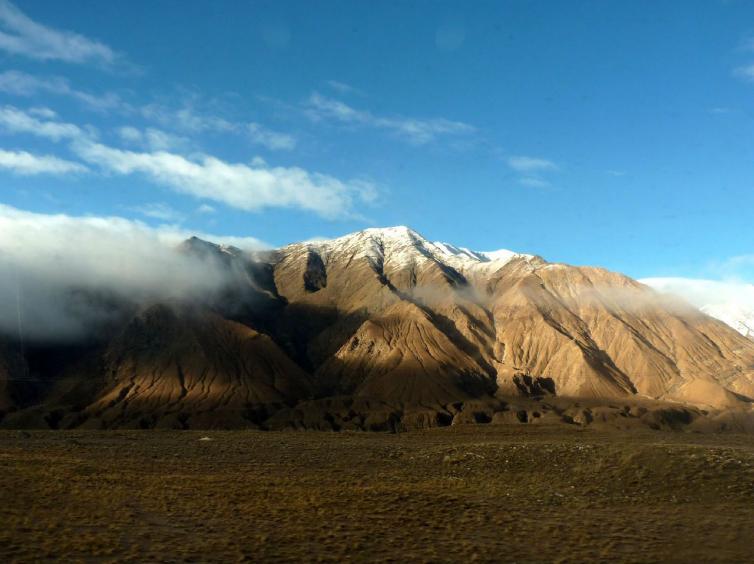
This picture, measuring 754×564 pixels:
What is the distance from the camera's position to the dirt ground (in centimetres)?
2441

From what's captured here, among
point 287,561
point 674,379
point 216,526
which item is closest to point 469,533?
point 287,561

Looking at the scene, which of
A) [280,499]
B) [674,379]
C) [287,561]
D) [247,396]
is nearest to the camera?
[287,561]

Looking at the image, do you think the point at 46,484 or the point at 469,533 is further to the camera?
the point at 46,484

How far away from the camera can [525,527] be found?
28875 mm

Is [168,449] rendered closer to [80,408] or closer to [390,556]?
[390,556]

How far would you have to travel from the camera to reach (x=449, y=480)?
145 feet

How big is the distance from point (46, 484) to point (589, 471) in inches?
1350

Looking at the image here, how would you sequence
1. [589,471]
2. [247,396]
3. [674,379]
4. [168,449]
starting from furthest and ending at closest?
[674,379]
[247,396]
[168,449]
[589,471]

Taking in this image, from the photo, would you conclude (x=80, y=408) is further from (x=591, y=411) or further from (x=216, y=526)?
(x=216, y=526)

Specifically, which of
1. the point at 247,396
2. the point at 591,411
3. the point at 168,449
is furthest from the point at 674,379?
the point at 168,449

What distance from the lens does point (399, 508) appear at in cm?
3291

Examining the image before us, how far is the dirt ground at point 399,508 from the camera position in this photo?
80.1ft

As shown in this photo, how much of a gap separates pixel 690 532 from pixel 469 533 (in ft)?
31.1

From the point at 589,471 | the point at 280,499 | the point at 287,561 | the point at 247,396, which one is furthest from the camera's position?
the point at 247,396
